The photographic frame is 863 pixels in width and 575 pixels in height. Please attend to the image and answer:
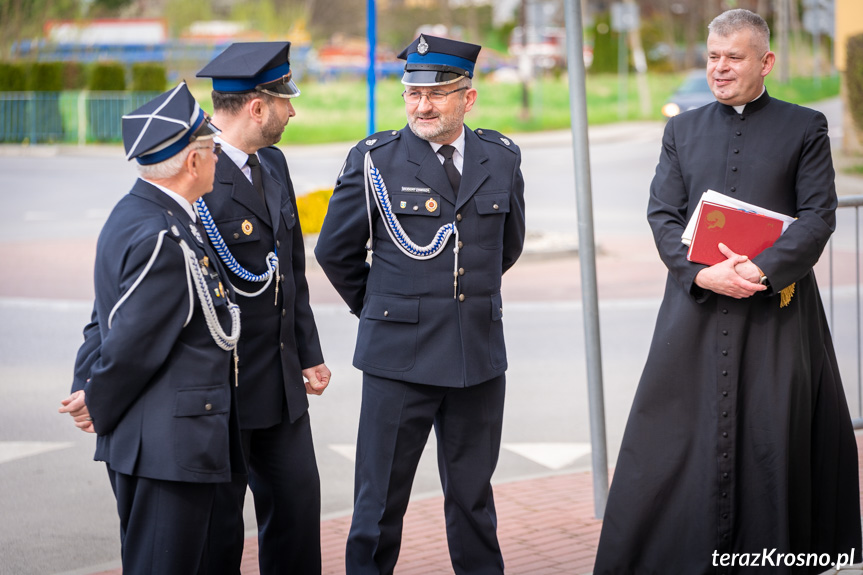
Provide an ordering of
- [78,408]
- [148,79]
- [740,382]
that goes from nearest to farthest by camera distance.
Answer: [78,408], [740,382], [148,79]

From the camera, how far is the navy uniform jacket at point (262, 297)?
384cm

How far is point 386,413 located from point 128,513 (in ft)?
3.65

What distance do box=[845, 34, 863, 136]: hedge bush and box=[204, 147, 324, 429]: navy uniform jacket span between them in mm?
20488

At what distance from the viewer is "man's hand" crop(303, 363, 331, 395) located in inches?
163

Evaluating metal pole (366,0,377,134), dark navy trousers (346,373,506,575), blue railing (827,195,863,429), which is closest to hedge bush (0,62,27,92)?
metal pole (366,0,377,134)

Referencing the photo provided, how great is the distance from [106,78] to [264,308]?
95.0ft

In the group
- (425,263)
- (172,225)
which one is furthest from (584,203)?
Result: (172,225)

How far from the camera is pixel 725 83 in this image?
4.07m

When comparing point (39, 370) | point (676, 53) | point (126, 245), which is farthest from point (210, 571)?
point (676, 53)

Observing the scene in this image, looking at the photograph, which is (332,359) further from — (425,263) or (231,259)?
(231,259)

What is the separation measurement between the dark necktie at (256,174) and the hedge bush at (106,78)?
28.7 meters

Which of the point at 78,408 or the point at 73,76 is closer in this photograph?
the point at 78,408

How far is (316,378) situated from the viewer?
13.6 ft

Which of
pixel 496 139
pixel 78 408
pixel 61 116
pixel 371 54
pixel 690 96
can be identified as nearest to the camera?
pixel 78 408
